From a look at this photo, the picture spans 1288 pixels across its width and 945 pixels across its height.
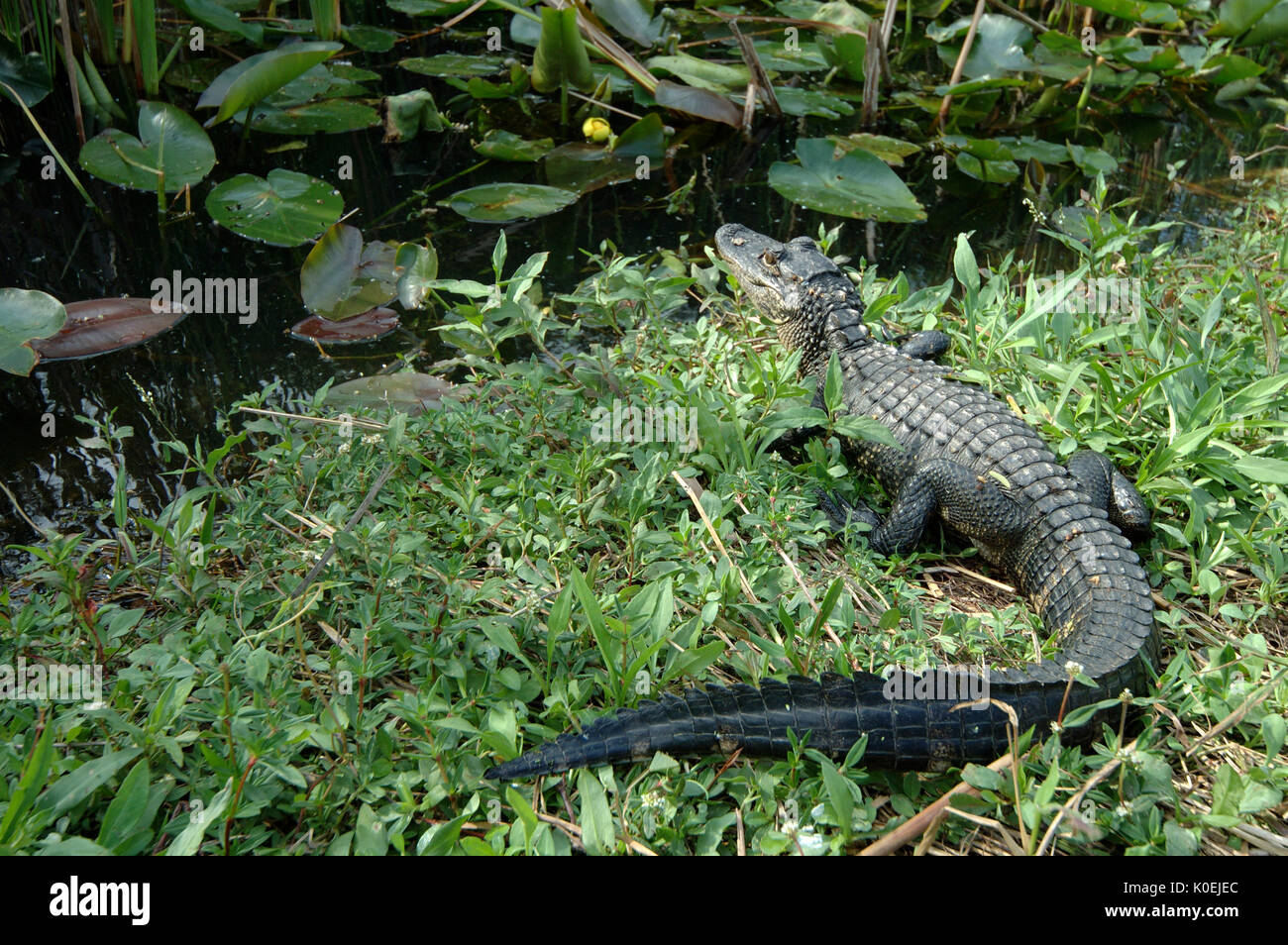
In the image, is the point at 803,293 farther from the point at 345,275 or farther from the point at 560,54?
the point at 560,54

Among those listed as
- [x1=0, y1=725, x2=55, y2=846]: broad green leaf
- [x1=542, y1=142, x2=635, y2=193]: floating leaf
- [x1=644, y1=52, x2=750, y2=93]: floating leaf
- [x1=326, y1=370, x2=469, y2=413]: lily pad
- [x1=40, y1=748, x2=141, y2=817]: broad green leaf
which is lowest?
[x1=326, y1=370, x2=469, y2=413]: lily pad

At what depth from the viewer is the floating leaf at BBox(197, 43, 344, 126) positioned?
4648mm

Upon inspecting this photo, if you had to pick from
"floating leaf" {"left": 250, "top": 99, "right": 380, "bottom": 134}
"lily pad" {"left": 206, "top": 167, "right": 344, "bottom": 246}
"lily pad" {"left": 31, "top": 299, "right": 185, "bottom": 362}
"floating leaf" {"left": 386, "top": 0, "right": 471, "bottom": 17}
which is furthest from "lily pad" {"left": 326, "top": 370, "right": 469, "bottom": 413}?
"floating leaf" {"left": 386, "top": 0, "right": 471, "bottom": 17}

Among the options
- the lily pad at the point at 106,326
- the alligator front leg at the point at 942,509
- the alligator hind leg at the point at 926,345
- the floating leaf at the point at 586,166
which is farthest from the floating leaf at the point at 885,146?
the lily pad at the point at 106,326

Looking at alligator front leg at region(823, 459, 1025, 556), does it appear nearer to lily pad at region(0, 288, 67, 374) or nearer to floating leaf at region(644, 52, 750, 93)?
lily pad at region(0, 288, 67, 374)

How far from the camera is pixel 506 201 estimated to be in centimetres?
506

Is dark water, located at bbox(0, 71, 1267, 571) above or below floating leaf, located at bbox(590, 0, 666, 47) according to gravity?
below

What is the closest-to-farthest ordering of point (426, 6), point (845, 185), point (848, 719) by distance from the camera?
1. point (848, 719)
2. point (845, 185)
3. point (426, 6)

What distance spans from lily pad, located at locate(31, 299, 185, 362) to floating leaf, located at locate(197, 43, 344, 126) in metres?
1.29

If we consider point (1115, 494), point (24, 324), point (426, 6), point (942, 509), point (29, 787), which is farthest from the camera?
point (426, 6)

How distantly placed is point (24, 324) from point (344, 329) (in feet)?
4.00

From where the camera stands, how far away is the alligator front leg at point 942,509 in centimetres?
282

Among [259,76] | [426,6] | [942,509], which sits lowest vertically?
[942,509]

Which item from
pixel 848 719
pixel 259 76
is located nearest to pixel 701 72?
pixel 259 76
